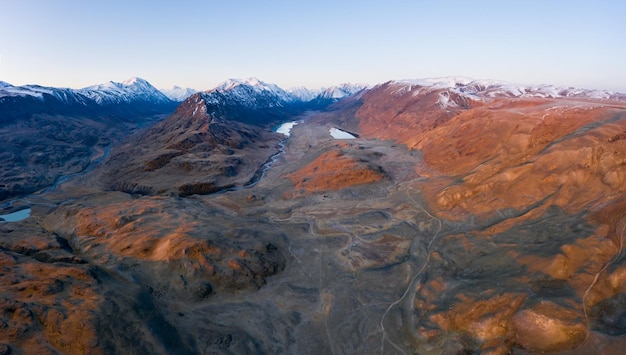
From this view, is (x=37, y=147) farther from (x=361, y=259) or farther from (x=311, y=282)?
(x=361, y=259)

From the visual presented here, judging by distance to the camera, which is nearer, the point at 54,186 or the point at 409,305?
the point at 409,305

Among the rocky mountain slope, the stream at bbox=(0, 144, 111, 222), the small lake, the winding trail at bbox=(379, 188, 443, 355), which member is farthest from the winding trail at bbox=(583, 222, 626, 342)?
the rocky mountain slope

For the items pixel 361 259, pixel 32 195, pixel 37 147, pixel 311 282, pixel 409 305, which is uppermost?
pixel 37 147

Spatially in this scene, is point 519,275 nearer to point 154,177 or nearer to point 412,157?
point 412,157

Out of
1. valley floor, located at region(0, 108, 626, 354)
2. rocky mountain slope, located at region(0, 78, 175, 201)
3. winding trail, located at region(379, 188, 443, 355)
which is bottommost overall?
winding trail, located at region(379, 188, 443, 355)

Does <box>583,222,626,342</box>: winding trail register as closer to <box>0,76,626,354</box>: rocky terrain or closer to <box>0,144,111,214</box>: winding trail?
<box>0,76,626,354</box>: rocky terrain

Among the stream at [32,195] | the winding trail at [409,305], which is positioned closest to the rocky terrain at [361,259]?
the winding trail at [409,305]

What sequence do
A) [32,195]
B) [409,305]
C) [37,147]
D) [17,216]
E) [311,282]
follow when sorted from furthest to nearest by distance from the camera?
1. [37,147]
2. [32,195]
3. [17,216]
4. [311,282]
5. [409,305]

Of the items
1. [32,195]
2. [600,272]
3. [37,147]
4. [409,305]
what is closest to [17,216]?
[32,195]

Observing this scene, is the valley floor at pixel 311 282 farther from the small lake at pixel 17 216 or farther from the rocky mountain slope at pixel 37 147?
the rocky mountain slope at pixel 37 147
